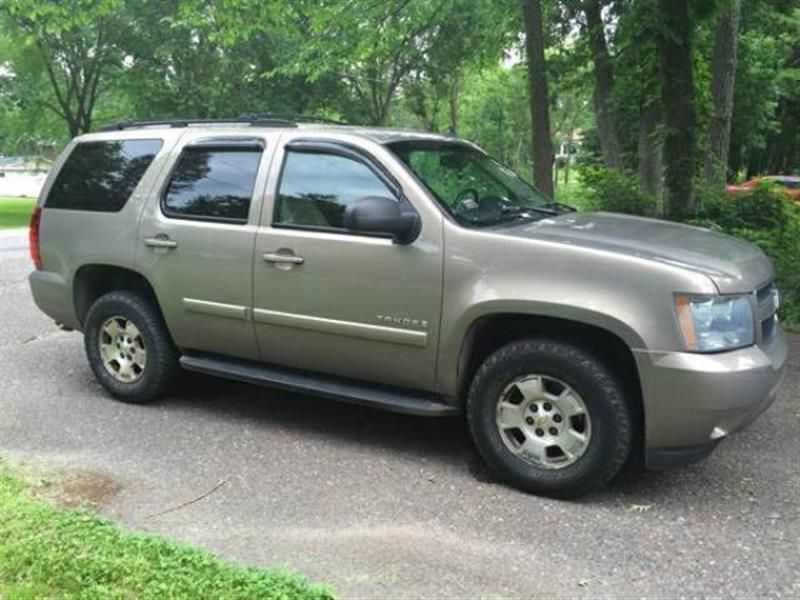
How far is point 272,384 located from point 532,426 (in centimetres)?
161

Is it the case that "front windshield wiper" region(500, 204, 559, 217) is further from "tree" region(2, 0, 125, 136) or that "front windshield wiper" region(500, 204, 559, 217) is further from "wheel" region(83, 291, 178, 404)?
"tree" region(2, 0, 125, 136)

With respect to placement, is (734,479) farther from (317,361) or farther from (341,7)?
(341,7)

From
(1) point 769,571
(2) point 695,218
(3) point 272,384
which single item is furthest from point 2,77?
(1) point 769,571

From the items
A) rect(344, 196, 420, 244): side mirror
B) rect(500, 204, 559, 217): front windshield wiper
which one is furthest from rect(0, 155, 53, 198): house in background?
rect(344, 196, 420, 244): side mirror

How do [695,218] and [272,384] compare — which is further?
[695,218]

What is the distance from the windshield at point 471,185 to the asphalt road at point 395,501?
1.36 m

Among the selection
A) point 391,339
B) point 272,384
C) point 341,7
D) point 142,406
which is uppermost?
point 341,7

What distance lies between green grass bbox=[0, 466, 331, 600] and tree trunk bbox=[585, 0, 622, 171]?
986 centimetres

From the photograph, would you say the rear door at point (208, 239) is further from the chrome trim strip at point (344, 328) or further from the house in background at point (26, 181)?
the house in background at point (26, 181)

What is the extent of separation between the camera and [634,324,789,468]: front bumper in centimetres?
383

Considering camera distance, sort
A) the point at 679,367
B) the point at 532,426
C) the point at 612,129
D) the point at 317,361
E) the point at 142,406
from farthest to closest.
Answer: the point at 612,129 < the point at 142,406 < the point at 317,361 < the point at 532,426 < the point at 679,367

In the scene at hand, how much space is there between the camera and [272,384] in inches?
199

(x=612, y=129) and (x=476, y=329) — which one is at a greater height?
(x=612, y=129)

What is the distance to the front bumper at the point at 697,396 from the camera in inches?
151
